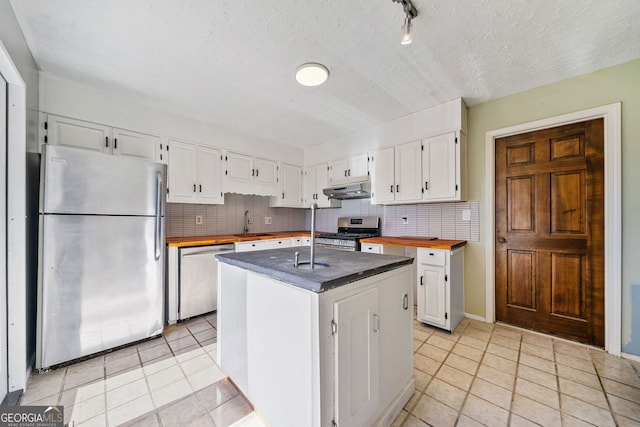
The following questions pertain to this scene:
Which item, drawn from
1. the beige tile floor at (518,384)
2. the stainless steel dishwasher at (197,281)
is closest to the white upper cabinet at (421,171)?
the beige tile floor at (518,384)

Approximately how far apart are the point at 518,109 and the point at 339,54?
199cm

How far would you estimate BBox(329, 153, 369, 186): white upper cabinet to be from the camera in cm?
353

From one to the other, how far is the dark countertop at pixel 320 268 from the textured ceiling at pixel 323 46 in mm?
1496

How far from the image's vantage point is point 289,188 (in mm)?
4203

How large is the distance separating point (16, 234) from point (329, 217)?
3482 millimetres

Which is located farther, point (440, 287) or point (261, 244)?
point (261, 244)

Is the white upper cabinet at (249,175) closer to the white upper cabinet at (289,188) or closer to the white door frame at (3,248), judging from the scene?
the white upper cabinet at (289,188)

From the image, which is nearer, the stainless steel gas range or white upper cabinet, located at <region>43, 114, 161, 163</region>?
white upper cabinet, located at <region>43, 114, 161, 163</region>

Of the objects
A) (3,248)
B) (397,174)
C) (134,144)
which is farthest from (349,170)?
(3,248)

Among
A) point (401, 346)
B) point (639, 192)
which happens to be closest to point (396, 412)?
point (401, 346)

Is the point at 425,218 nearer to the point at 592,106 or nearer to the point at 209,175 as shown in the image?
the point at 592,106

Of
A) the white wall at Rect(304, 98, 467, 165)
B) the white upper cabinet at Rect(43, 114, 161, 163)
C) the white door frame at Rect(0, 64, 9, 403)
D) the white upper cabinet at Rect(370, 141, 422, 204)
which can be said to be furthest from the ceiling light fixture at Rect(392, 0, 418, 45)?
the white upper cabinet at Rect(43, 114, 161, 163)

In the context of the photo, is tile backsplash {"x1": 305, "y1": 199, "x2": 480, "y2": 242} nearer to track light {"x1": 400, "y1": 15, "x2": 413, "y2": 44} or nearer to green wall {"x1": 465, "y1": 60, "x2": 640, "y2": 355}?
green wall {"x1": 465, "y1": 60, "x2": 640, "y2": 355}

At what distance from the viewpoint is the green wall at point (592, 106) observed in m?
1.99
